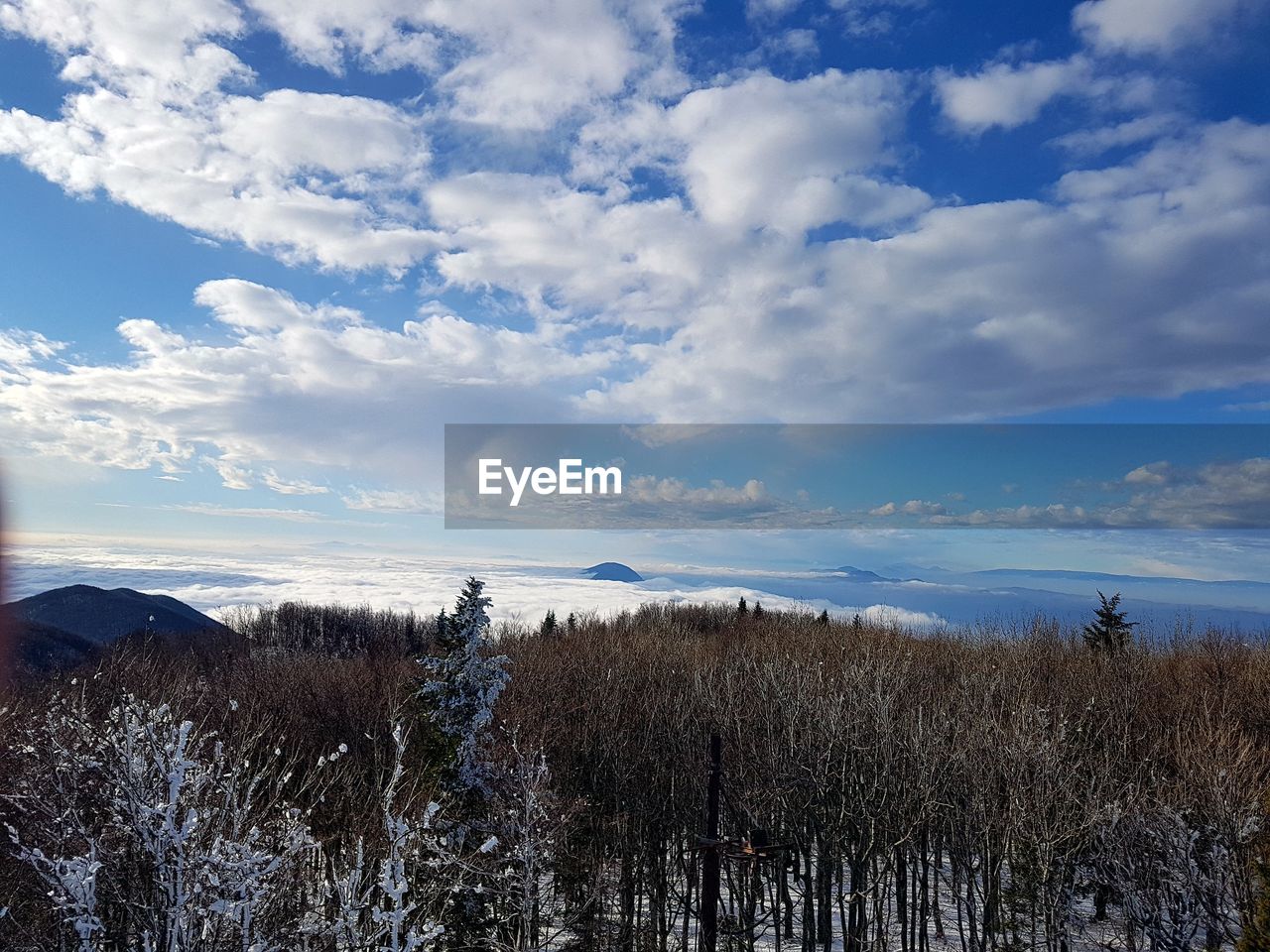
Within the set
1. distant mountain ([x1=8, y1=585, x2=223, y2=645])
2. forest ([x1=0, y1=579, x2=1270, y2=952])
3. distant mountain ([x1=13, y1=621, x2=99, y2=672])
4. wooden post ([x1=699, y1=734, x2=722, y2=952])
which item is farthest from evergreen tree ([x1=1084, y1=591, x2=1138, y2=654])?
distant mountain ([x1=8, y1=585, x2=223, y2=645])

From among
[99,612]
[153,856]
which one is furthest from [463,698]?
[99,612]

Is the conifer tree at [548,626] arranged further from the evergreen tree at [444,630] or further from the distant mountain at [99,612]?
the distant mountain at [99,612]

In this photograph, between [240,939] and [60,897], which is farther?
[240,939]

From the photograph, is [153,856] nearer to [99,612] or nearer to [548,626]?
[548,626]

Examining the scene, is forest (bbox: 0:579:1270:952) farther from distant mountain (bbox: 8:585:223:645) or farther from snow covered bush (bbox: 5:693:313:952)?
distant mountain (bbox: 8:585:223:645)

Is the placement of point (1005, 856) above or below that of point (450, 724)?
below

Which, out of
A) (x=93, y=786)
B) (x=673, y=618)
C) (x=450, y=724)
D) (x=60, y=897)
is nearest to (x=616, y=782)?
(x=450, y=724)

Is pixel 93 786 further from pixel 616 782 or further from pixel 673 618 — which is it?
pixel 673 618
